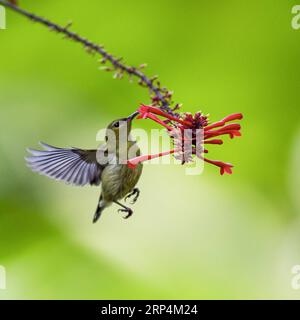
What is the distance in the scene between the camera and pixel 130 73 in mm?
1443

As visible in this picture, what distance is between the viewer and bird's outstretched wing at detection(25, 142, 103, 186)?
2354mm

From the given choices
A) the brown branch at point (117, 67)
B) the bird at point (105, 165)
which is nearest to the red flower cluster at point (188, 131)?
the brown branch at point (117, 67)

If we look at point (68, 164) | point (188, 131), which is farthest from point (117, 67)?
point (68, 164)

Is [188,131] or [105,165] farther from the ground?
[105,165]

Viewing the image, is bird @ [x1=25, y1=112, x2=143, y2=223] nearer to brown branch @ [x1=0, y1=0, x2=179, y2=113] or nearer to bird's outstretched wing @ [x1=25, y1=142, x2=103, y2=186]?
bird's outstretched wing @ [x1=25, y1=142, x2=103, y2=186]

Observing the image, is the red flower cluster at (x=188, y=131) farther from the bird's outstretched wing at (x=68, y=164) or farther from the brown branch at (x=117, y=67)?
the bird's outstretched wing at (x=68, y=164)

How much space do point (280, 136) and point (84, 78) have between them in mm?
1415

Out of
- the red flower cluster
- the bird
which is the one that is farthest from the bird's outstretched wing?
the red flower cluster

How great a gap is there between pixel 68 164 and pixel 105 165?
8.5 inches

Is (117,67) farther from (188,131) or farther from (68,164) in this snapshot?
(68,164)

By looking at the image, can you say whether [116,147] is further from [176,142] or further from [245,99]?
[245,99]

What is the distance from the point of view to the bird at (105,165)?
7.95 feet

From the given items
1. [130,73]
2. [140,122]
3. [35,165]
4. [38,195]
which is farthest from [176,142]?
[38,195]

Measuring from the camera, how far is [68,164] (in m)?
2.54
